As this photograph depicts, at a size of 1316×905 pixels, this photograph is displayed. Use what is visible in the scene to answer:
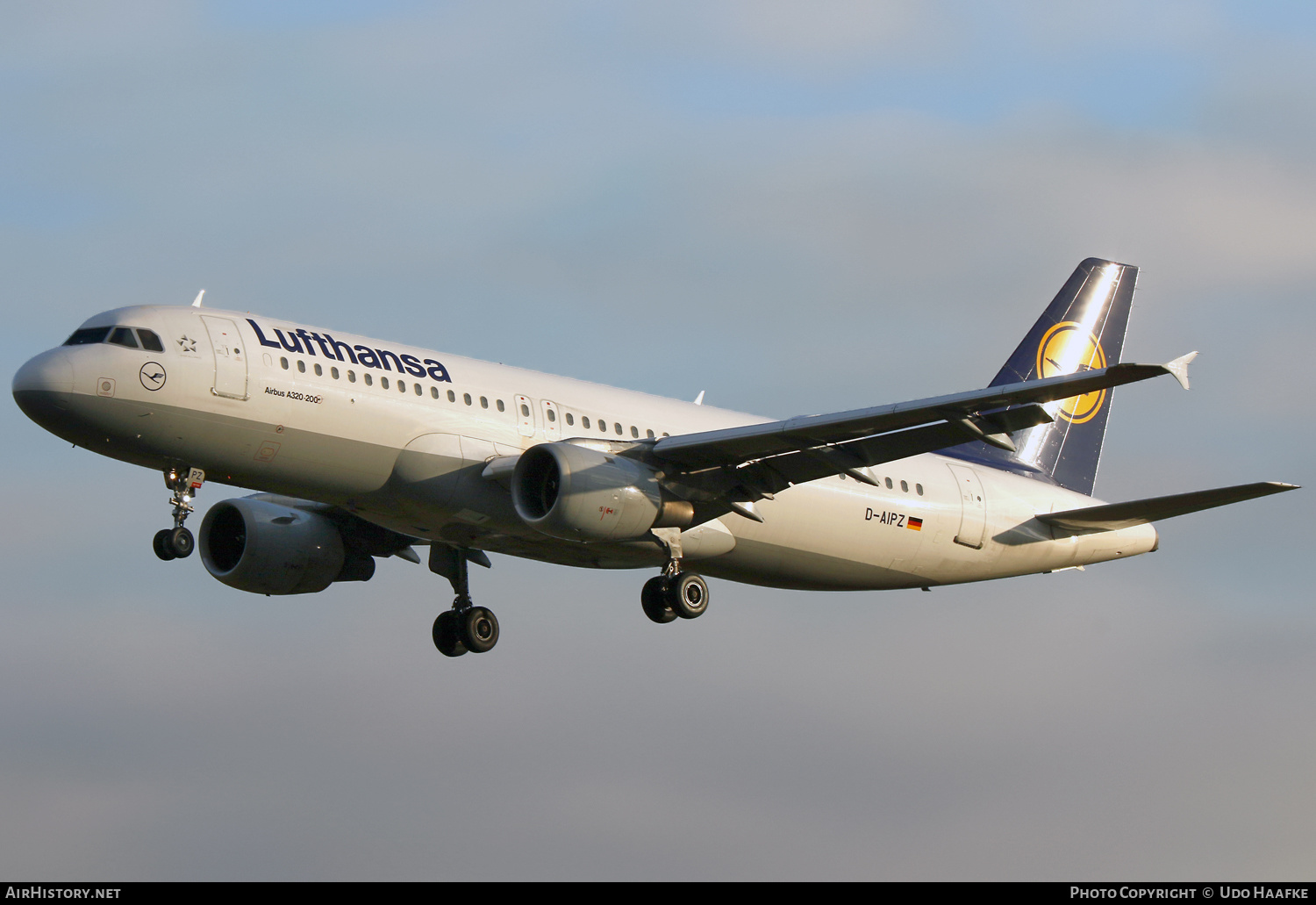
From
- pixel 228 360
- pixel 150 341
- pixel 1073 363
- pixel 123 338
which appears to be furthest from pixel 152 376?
pixel 1073 363

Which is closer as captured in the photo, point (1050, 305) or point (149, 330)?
point (149, 330)

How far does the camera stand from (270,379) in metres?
30.0

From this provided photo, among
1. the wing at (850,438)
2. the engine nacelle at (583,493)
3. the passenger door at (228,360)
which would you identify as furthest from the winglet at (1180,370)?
the passenger door at (228,360)

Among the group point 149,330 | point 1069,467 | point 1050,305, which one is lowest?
point 149,330

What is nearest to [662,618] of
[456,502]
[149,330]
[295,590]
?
[456,502]

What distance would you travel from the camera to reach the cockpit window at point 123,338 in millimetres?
29547

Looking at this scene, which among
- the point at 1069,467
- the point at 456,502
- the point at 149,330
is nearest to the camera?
the point at 149,330

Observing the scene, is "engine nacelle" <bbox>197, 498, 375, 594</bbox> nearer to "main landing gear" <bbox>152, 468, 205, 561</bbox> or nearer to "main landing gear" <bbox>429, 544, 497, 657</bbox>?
"main landing gear" <bbox>429, 544, 497, 657</bbox>

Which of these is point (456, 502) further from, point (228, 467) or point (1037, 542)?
point (1037, 542)

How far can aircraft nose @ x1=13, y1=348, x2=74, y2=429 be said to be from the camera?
94.6ft

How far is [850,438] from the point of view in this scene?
31234 mm

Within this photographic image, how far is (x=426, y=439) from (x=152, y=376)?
484 cm

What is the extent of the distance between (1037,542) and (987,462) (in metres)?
2.29

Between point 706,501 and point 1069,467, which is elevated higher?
point 1069,467
